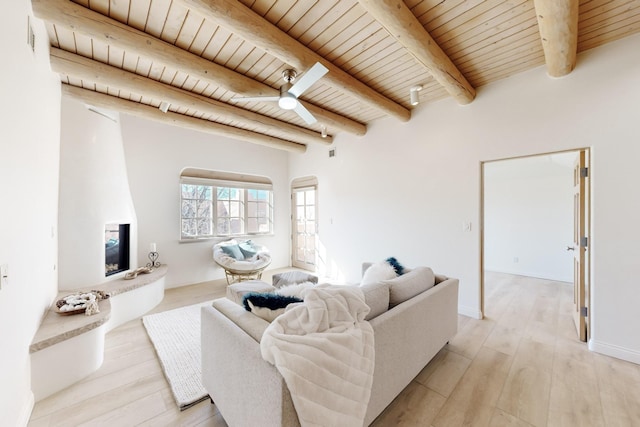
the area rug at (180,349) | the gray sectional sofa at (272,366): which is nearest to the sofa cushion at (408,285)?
the gray sectional sofa at (272,366)

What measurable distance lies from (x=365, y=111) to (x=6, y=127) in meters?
3.63

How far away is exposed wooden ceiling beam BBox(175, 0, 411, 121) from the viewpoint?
5.52ft

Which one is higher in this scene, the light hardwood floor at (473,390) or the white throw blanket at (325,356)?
the white throw blanket at (325,356)

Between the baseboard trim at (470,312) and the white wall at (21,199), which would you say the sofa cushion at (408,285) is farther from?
the white wall at (21,199)

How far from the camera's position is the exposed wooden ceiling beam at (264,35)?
66.3 inches

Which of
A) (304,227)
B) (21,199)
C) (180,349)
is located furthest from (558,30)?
(304,227)

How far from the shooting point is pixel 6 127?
143cm

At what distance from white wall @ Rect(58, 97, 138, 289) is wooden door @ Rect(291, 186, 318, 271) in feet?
11.2

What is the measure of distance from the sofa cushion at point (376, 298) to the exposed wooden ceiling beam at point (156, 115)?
143 inches

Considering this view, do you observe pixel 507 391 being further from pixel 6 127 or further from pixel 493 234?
pixel 493 234

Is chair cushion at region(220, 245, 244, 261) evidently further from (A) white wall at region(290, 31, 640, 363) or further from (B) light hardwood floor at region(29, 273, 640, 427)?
(B) light hardwood floor at region(29, 273, 640, 427)

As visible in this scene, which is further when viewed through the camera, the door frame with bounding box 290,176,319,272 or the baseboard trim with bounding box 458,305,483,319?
the door frame with bounding box 290,176,319,272

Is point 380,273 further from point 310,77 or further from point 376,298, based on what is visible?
point 310,77

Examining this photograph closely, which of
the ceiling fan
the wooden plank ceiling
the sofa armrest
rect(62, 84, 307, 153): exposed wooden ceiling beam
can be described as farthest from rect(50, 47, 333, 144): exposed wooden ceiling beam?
the sofa armrest
